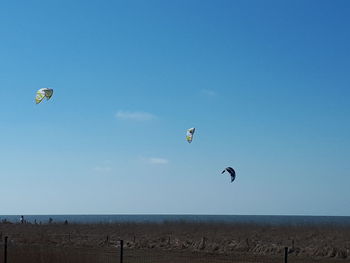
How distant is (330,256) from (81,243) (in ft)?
48.7

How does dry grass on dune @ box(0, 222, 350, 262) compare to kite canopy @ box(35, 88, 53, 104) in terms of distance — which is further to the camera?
dry grass on dune @ box(0, 222, 350, 262)

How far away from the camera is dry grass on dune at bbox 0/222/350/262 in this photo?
3070 centimetres

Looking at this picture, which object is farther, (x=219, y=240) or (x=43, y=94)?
(x=219, y=240)

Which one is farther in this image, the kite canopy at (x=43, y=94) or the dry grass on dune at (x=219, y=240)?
the dry grass on dune at (x=219, y=240)

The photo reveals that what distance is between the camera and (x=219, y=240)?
116 ft

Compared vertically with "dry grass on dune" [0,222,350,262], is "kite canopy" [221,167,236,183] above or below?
above

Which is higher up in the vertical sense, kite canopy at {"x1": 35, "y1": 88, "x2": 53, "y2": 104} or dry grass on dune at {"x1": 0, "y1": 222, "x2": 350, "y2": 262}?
kite canopy at {"x1": 35, "y1": 88, "x2": 53, "y2": 104}

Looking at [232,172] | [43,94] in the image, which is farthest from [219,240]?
[43,94]

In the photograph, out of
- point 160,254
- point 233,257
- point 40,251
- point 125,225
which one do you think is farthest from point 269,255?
point 125,225

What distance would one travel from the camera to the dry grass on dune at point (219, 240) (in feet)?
101

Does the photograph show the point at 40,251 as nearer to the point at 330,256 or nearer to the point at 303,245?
the point at 330,256

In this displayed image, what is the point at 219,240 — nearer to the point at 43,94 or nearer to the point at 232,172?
the point at 232,172

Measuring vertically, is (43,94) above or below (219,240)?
above

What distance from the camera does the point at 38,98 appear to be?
22.0 m
